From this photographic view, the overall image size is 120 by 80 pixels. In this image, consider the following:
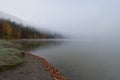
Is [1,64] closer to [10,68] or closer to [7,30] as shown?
[10,68]

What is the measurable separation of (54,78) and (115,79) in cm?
722

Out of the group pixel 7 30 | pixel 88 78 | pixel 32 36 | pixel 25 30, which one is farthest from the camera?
pixel 32 36

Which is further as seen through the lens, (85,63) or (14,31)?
(14,31)

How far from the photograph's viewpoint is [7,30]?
5089 inches

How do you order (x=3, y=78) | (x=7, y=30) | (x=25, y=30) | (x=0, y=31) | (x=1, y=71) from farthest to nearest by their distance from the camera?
(x=25, y=30) → (x=7, y=30) → (x=0, y=31) → (x=1, y=71) → (x=3, y=78)

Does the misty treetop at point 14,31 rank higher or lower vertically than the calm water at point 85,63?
higher

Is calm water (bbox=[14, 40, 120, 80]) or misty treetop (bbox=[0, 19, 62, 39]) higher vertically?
misty treetop (bbox=[0, 19, 62, 39])

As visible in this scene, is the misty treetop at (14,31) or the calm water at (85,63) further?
the misty treetop at (14,31)

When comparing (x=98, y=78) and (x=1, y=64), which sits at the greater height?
(x=1, y=64)

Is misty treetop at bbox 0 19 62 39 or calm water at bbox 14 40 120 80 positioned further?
misty treetop at bbox 0 19 62 39

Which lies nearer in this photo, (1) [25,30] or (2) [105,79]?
(2) [105,79]

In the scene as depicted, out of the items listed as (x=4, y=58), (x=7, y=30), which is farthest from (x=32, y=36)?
(x=4, y=58)

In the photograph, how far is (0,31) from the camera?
120 metres

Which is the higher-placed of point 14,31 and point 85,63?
point 14,31
